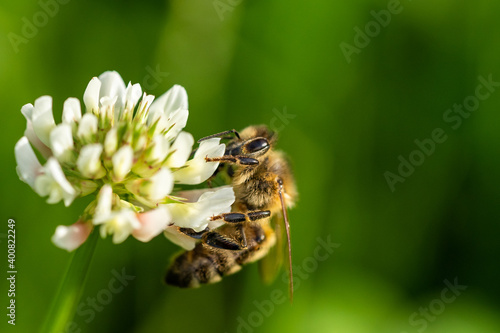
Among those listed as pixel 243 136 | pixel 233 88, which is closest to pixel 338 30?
pixel 233 88

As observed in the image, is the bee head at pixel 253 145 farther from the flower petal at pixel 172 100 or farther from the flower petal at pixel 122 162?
the flower petal at pixel 122 162

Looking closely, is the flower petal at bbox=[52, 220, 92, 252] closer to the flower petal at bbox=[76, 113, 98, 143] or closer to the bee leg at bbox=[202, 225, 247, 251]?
the flower petal at bbox=[76, 113, 98, 143]

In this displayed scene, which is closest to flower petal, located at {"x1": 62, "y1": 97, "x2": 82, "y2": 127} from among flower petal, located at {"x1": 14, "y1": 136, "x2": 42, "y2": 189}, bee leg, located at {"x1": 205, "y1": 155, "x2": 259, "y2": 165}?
flower petal, located at {"x1": 14, "y1": 136, "x2": 42, "y2": 189}

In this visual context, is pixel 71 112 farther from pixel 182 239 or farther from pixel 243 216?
pixel 243 216

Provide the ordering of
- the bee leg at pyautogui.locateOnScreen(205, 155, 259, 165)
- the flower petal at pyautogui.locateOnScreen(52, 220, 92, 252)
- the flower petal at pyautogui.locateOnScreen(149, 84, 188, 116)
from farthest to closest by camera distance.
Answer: the bee leg at pyautogui.locateOnScreen(205, 155, 259, 165)
the flower petal at pyautogui.locateOnScreen(149, 84, 188, 116)
the flower petal at pyautogui.locateOnScreen(52, 220, 92, 252)

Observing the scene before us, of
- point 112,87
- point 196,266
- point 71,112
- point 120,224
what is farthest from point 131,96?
point 196,266

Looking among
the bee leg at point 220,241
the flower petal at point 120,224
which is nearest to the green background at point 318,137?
Answer: the bee leg at point 220,241
